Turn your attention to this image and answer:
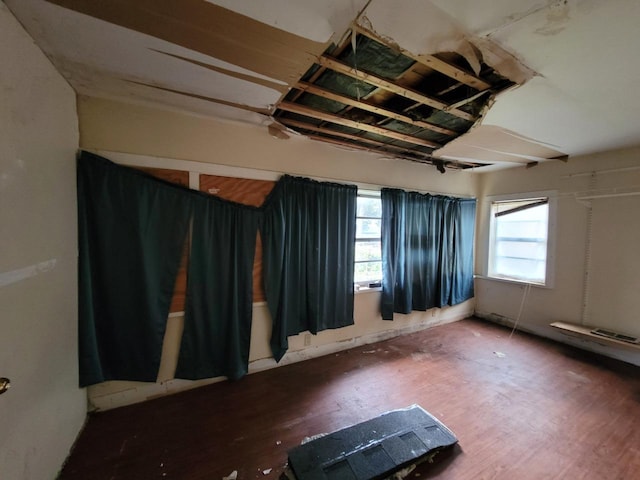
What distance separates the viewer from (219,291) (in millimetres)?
2391

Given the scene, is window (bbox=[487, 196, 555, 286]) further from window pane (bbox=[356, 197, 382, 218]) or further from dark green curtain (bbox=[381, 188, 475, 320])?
window pane (bbox=[356, 197, 382, 218])

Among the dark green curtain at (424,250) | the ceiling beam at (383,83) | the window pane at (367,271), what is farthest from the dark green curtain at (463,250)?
the ceiling beam at (383,83)

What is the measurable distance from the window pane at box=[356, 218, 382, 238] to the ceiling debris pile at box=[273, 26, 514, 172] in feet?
3.12

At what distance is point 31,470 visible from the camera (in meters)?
1.26

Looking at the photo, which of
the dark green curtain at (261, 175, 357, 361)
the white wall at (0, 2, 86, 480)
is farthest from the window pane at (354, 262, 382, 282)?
the white wall at (0, 2, 86, 480)

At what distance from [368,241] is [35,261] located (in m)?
3.00

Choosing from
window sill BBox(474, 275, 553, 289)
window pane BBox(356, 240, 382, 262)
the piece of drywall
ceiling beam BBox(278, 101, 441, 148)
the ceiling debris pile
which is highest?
the ceiling debris pile

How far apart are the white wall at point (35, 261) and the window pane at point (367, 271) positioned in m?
2.73

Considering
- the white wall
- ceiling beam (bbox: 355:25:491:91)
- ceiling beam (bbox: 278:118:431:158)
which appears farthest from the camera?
ceiling beam (bbox: 278:118:431:158)

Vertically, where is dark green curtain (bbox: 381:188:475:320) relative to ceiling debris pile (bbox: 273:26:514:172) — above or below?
below

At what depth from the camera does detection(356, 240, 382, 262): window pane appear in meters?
3.39

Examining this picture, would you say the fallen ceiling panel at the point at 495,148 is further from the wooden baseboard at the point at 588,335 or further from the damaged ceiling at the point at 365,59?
the wooden baseboard at the point at 588,335

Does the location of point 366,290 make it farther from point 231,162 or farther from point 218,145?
point 218,145

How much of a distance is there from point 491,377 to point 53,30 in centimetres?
417
